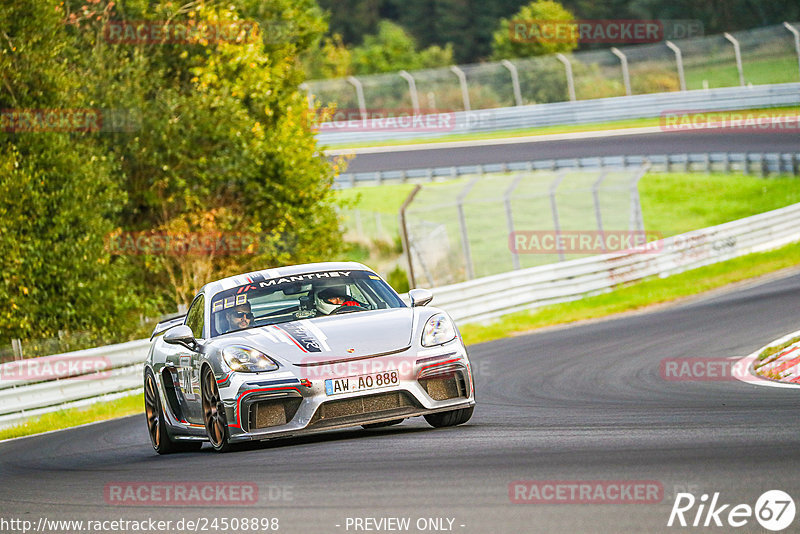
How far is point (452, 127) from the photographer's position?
44594 mm

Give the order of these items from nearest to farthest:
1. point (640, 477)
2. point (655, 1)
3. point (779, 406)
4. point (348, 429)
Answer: point (640, 477), point (779, 406), point (348, 429), point (655, 1)

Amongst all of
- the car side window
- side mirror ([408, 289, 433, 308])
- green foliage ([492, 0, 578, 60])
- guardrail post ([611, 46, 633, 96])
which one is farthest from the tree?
green foliage ([492, 0, 578, 60])

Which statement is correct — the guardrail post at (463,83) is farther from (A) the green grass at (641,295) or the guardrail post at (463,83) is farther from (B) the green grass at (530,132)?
(A) the green grass at (641,295)

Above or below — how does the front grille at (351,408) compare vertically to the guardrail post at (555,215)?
above

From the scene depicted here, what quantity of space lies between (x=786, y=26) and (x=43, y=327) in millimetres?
26257

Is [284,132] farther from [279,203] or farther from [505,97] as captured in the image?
[505,97]

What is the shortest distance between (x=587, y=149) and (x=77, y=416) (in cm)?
2528

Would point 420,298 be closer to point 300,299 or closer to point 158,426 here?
point 300,299

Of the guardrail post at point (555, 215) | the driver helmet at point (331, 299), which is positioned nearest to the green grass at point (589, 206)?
the guardrail post at point (555, 215)

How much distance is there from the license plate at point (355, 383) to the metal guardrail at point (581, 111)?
1225 inches

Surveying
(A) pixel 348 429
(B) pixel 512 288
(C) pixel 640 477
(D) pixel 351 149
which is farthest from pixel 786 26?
(C) pixel 640 477

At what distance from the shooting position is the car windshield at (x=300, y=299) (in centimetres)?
889

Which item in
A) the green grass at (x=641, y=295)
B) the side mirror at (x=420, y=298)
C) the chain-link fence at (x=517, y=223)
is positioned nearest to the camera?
the side mirror at (x=420, y=298)

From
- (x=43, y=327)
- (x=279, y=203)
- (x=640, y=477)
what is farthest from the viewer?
(x=279, y=203)
